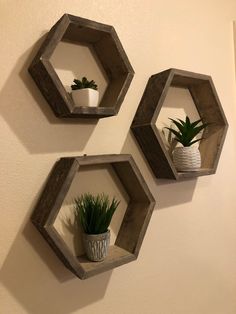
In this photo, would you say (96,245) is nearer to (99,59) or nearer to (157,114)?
(157,114)

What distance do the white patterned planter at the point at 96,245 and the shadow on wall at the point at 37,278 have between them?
9 centimetres

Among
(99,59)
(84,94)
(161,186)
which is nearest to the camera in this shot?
(84,94)

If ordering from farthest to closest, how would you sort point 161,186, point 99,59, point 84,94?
1. point 161,186
2. point 99,59
3. point 84,94

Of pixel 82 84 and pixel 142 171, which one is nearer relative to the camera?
pixel 82 84

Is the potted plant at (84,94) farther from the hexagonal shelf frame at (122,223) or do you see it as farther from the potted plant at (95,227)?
the potted plant at (95,227)

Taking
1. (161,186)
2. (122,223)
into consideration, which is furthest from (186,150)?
(122,223)

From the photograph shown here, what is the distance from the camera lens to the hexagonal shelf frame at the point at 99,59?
0.64m

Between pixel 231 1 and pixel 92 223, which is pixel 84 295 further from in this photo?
pixel 231 1

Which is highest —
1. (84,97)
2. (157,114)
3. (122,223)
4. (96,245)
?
(157,114)

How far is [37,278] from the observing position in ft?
2.27

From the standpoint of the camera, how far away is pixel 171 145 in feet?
3.18

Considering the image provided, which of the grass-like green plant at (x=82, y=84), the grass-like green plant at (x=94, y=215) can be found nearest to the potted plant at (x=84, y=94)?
the grass-like green plant at (x=82, y=84)

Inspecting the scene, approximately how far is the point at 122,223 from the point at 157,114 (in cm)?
35

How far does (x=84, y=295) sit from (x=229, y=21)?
1230 millimetres
